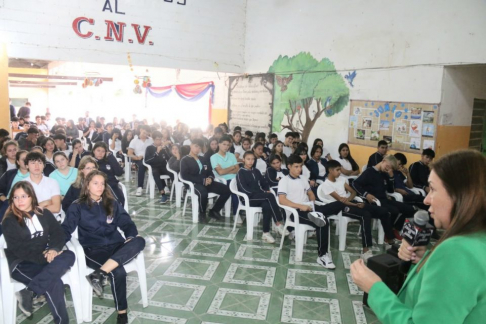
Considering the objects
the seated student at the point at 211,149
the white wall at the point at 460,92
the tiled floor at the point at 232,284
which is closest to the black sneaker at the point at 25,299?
the tiled floor at the point at 232,284

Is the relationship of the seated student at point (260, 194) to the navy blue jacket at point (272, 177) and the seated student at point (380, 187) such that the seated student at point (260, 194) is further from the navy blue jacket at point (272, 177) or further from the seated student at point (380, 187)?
the seated student at point (380, 187)

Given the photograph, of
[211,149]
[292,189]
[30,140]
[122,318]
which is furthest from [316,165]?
[30,140]

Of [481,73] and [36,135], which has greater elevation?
[481,73]

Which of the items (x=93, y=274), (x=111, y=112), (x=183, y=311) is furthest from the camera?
(x=111, y=112)

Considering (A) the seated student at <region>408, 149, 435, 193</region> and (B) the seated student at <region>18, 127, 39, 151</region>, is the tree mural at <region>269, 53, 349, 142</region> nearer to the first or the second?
(A) the seated student at <region>408, 149, 435, 193</region>

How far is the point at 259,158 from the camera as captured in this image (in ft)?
20.8

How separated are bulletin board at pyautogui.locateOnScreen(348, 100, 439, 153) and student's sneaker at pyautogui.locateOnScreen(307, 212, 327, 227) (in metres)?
2.83

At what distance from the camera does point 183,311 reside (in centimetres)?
313

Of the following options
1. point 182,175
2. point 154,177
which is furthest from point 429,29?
point 154,177

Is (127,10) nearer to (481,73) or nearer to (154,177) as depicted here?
(154,177)

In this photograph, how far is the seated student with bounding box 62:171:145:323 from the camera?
2955mm

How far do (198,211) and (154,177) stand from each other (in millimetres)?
1519

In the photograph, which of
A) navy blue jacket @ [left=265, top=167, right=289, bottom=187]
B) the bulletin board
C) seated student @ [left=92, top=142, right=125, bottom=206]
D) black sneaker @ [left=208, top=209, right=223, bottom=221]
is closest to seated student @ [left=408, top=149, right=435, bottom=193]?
the bulletin board

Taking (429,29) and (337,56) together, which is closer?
(429,29)
